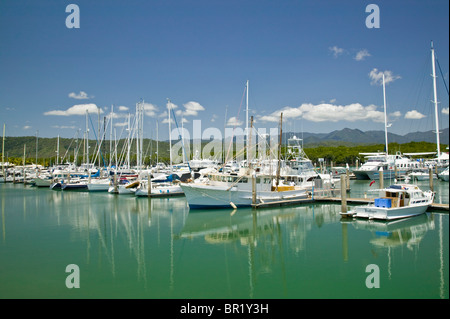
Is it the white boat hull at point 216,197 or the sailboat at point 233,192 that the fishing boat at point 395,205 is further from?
the white boat hull at point 216,197

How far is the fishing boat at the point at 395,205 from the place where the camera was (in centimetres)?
2162

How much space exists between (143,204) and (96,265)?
19.5m

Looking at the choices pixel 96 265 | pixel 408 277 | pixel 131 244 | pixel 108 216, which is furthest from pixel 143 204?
pixel 408 277

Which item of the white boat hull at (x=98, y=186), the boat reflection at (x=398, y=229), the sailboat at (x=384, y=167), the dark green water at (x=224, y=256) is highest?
the sailboat at (x=384, y=167)

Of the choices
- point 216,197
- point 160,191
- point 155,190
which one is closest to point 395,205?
point 216,197

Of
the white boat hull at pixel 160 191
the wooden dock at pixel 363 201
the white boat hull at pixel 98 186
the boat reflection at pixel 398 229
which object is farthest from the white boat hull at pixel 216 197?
the white boat hull at pixel 98 186

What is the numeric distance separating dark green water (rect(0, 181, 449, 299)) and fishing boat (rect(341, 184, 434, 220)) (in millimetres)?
723

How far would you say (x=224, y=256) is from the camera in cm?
1562

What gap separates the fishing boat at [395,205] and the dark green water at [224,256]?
72 cm

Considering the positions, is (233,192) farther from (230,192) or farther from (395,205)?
(395,205)

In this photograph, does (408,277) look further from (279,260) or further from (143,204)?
(143,204)

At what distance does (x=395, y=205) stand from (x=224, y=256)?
14097mm
